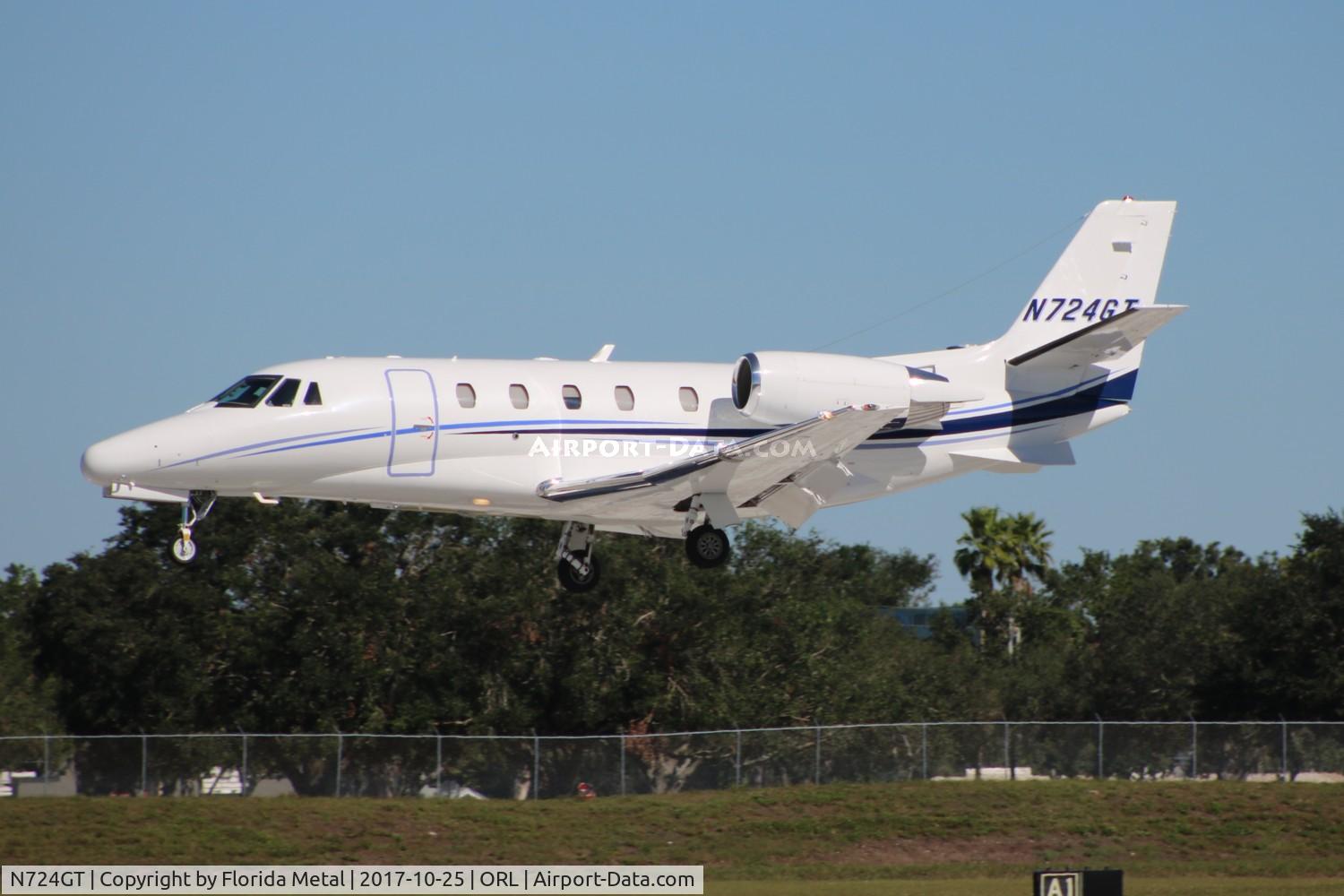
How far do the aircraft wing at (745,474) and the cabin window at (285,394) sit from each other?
341 centimetres

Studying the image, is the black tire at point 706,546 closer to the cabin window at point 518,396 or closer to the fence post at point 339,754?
the cabin window at point 518,396

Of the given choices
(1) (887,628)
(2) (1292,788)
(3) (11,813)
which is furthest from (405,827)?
(1) (887,628)

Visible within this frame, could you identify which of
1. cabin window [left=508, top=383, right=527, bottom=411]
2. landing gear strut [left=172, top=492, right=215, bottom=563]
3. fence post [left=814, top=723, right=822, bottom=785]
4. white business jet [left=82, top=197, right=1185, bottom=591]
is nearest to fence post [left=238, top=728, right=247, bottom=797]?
white business jet [left=82, top=197, right=1185, bottom=591]

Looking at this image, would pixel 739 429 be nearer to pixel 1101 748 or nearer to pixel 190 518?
pixel 190 518

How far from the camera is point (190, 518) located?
2333 cm

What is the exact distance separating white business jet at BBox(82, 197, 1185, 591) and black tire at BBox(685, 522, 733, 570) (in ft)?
0.09

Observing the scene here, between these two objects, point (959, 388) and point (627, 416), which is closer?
point (627, 416)

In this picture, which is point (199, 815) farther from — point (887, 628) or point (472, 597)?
point (887, 628)

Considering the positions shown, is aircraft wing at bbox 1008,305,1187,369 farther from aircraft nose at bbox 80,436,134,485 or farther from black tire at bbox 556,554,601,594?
aircraft nose at bbox 80,436,134,485

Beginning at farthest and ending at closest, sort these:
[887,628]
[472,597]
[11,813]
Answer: [887,628] < [472,597] < [11,813]

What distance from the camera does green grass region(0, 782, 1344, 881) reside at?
2859cm

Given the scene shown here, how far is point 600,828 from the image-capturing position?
99.8 ft

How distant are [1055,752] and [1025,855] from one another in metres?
4.89

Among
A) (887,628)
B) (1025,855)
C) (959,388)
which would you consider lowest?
(1025,855)
